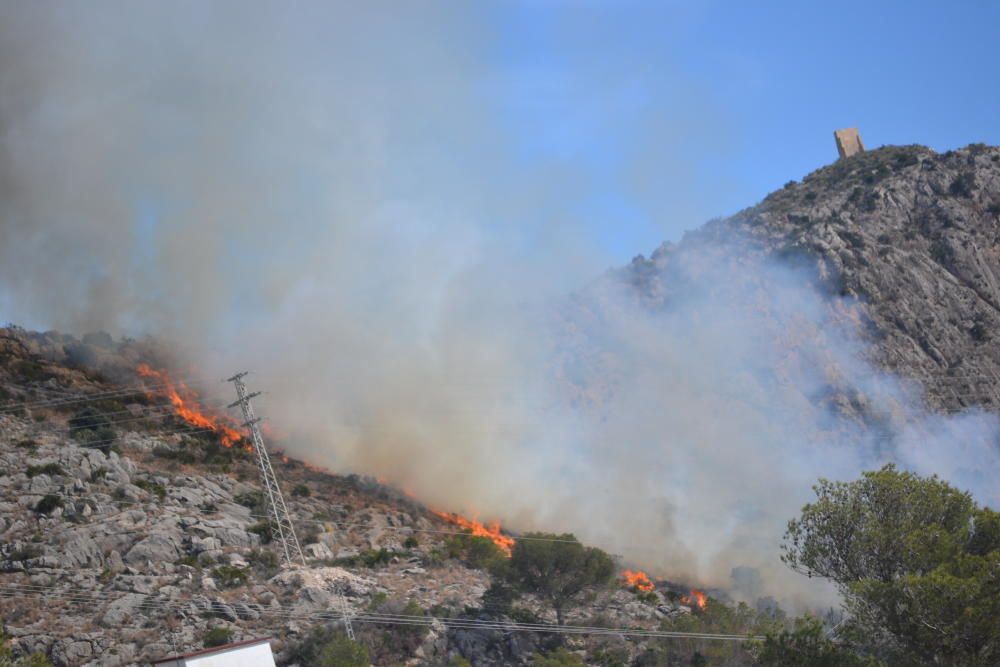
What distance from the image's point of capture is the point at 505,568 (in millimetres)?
62969

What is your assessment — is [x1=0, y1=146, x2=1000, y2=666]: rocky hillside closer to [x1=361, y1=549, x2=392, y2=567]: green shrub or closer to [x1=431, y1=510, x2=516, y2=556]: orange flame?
[x1=361, y1=549, x2=392, y2=567]: green shrub

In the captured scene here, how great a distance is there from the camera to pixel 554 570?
62344 millimetres

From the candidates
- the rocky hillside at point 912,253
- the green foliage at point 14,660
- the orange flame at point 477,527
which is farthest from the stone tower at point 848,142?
the green foliage at point 14,660

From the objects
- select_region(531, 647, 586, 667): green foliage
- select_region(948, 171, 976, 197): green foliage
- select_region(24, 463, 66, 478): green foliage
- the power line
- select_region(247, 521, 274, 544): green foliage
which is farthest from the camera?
select_region(948, 171, 976, 197): green foliage

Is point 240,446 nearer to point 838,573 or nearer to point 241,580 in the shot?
point 241,580

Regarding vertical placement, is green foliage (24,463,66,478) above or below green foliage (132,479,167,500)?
above

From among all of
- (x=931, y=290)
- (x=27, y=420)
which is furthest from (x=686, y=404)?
(x=27, y=420)

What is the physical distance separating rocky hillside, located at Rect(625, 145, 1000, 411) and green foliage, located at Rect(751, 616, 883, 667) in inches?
2586

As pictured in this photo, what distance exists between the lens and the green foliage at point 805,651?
111ft

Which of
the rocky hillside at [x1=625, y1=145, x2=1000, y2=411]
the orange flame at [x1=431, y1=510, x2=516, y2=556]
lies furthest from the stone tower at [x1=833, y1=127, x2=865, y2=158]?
the orange flame at [x1=431, y1=510, x2=516, y2=556]

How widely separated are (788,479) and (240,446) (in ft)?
162

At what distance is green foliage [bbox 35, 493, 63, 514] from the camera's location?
193 feet

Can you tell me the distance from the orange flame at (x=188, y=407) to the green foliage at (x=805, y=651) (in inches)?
2223

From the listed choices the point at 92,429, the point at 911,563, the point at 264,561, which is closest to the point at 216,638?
the point at 264,561
